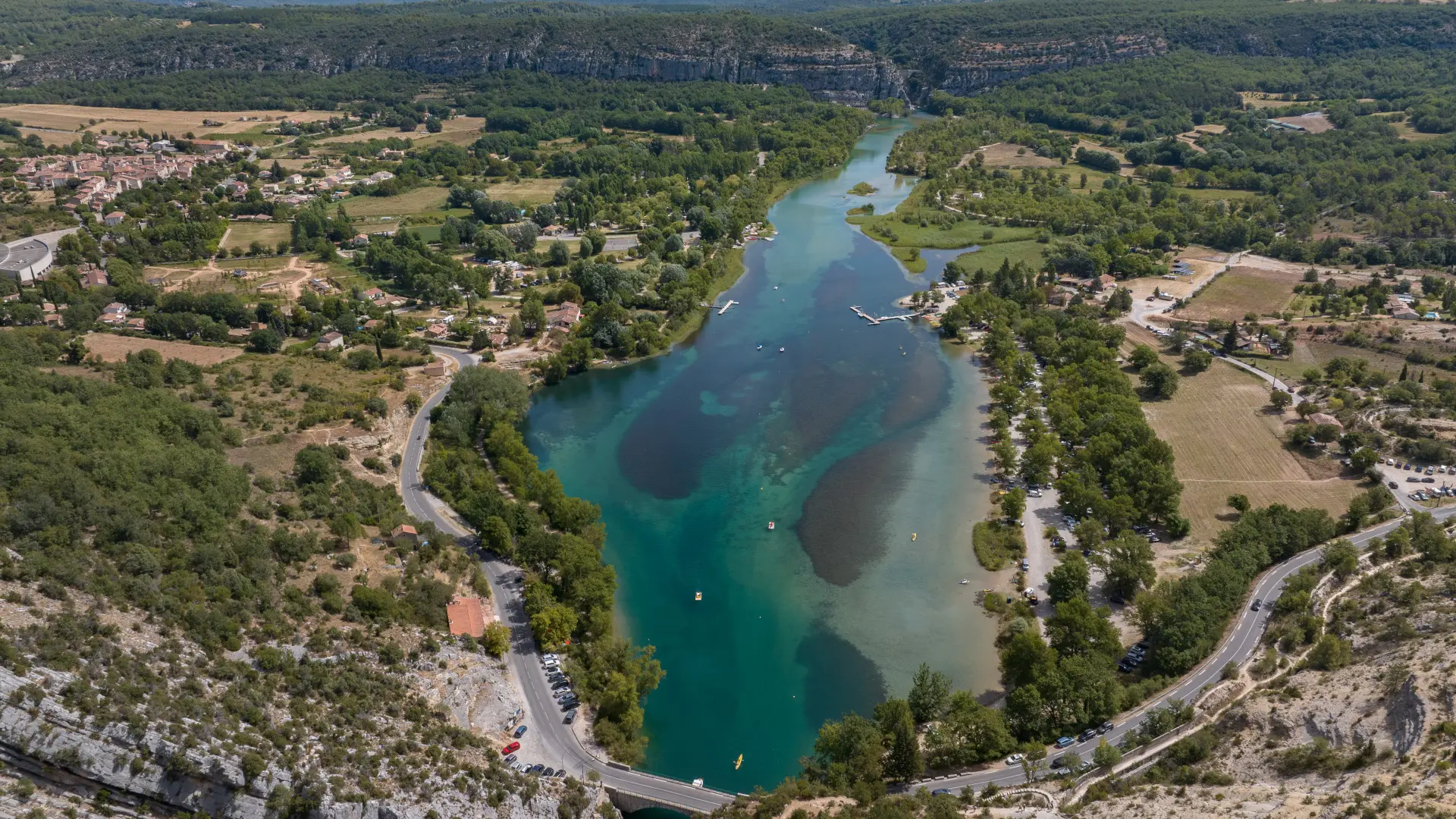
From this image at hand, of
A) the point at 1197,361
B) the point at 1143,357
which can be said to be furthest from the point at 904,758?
the point at 1197,361

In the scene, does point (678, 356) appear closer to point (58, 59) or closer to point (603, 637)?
point (603, 637)

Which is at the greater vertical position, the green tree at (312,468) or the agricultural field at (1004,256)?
the green tree at (312,468)

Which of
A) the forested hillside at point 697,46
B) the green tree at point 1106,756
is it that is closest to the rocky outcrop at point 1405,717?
the green tree at point 1106,756

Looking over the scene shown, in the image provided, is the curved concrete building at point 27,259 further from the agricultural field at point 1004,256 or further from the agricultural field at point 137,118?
the agricultural field at point 1004,256

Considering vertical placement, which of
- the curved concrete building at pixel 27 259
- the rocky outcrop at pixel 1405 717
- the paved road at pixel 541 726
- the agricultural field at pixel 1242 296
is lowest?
the agricultural field at pixel 1242 296

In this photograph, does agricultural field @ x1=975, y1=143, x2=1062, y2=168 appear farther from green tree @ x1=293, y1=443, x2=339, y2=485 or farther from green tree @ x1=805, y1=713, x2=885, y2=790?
green tree @ x1=805, y1=713, x2=885, y2=790

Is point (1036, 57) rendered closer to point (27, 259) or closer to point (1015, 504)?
point (1015, 504)

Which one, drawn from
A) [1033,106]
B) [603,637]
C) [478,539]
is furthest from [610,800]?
[1033,106]
